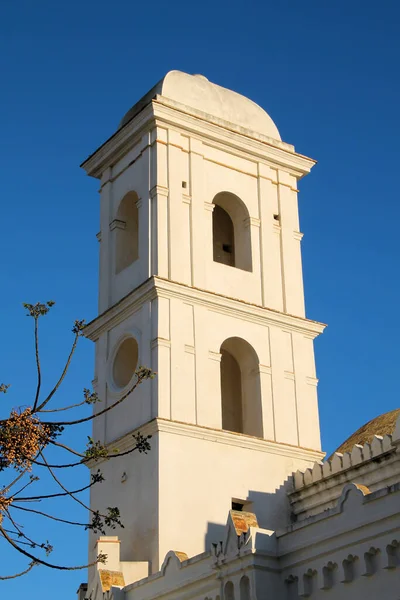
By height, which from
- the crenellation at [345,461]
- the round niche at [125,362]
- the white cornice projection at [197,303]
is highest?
the white cornice projection at [197,303]

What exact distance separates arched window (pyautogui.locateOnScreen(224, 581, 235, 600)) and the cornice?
446 cm

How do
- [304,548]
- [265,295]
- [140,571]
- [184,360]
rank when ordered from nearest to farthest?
1. [304,548]
2. [140,571]
3. [184,360]
4. [265,295]

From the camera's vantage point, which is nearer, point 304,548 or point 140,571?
point 304,548

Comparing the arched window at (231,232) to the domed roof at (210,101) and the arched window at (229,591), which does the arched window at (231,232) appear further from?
the arched window at (229,591)

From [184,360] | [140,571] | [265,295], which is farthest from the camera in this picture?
[265,295]

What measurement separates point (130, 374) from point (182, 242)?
322cm

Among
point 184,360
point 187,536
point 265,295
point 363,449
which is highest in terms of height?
point 265,295

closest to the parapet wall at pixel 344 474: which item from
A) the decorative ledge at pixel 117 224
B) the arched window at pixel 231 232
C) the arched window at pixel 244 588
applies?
the arched window at pixel 244 588

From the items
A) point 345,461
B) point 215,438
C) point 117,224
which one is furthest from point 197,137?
point 345,461

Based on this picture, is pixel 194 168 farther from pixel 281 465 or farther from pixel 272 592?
pixel 272 592

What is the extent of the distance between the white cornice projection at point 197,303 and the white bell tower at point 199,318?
0.04m

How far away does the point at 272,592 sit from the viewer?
55.8ft

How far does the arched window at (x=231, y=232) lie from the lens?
83.2ft

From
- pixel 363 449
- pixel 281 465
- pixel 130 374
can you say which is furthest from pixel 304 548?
pixel 130 374
